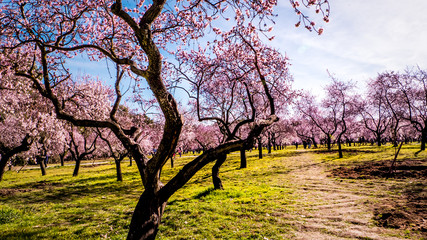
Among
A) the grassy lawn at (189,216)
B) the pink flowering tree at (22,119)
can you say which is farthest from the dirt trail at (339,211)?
the pink flowering tree at (22,119)

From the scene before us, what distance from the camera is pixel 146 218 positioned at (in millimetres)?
4773

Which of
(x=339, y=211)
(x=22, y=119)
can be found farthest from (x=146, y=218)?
(x=22, y=119)

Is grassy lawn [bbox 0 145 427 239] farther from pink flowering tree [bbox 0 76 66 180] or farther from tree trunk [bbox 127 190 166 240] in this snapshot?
pink flowering tree [bbox 0 76 66 180]

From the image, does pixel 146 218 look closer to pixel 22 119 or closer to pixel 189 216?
pixel 189 216

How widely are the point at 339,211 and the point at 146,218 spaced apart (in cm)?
743

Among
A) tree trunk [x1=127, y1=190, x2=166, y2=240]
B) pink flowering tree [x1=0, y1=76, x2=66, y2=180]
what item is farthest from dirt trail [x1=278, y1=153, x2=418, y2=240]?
pink flowering tree [x1=0, y1=76, x2=66, y2=180]

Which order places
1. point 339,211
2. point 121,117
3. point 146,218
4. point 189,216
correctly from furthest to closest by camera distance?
point 121,117 < point 189,216 < point 339,211 < point 146,218

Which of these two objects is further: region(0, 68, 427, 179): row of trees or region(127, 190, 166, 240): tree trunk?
region(0, 68, 427, 179): row of trees

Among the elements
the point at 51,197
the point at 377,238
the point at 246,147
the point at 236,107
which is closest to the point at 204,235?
the point at 246,147

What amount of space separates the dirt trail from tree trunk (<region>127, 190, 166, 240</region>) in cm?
424

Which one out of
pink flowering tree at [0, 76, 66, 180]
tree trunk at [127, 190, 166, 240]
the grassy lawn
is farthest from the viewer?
pink flowering tree at [0, 76, 66, 180]

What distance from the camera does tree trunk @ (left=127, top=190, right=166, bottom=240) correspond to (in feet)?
15.2

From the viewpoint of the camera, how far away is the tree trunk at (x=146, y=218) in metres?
4.64

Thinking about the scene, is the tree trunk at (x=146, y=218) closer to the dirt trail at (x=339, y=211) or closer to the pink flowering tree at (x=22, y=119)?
the dirt trail at (x=339, y=211)
